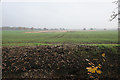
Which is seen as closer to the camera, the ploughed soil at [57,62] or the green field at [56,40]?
the ploughed soil at [57,62]

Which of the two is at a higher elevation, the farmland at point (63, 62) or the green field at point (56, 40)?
the green field at point (56, 40)

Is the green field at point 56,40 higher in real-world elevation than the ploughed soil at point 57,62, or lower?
higher

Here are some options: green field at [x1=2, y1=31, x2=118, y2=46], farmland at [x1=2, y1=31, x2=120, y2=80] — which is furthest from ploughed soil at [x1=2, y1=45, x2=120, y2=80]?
green field at [x1=2, y1=31, x2=118, y2=46]

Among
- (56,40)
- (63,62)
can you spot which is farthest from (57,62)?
(56,40)

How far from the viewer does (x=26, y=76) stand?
7.05m

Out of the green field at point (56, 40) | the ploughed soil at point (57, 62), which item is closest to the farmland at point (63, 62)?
the ploughed soil at point (57, 62)

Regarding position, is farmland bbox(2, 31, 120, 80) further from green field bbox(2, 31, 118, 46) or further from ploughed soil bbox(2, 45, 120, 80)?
green field bbox(2, 31, 118, 46)

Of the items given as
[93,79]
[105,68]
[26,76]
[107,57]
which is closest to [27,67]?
[26,76]

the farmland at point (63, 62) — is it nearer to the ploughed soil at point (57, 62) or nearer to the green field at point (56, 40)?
the ploughed soil at point (57, 62)

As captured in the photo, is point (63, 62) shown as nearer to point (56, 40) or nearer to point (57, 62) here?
point (57, 62)

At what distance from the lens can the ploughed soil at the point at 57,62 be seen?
24.1ft

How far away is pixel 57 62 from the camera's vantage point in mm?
8320

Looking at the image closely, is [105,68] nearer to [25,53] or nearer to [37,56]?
[37,56]

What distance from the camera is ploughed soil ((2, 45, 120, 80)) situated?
7340 millimetres
